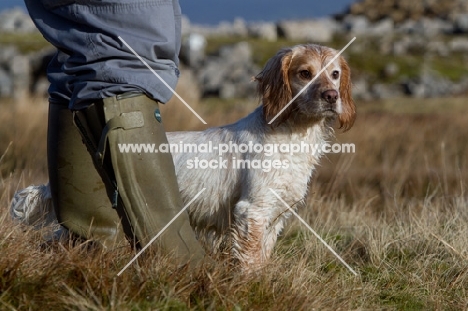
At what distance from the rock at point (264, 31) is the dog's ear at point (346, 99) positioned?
4598 centimetres

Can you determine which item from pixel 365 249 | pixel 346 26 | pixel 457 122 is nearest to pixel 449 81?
pixel 457 122

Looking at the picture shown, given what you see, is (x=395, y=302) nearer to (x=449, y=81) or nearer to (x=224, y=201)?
(x=224, y=201)

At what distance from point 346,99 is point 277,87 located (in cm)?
52

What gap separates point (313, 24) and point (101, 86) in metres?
52.9

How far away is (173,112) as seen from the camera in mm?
12203

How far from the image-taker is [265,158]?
4656 millimetres

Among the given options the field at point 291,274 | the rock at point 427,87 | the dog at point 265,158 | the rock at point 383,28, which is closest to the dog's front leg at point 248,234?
the dog at point 265,158

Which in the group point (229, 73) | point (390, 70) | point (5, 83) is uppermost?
point (5, 83)

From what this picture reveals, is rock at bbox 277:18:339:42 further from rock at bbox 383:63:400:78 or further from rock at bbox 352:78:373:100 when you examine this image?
rock at bbox 352:78:373:100

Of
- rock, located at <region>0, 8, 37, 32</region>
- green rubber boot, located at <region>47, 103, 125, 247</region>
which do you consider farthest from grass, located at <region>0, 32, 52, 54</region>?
green rubber boot, located at <region>47, 103, 125, 247</region>

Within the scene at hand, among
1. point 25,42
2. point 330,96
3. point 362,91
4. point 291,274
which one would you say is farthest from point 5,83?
point 291,274

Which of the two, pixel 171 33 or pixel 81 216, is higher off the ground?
pixel 171 33

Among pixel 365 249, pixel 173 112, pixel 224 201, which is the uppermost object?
pixel 224 201

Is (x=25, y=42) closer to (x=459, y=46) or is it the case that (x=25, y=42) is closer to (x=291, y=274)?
(x=459, y=46)
